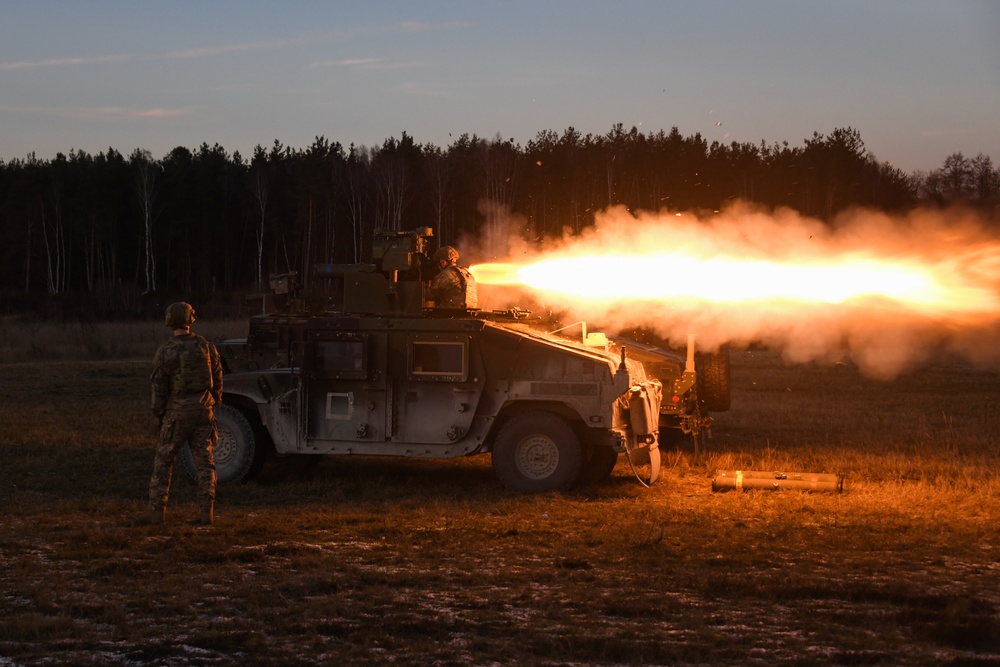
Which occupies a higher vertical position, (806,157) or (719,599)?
(806,157)

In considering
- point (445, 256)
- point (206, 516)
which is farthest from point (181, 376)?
point (445, 256)

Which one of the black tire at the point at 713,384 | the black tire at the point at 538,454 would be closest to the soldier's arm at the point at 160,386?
the black tire at the point at 538,454

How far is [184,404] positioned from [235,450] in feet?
9.06

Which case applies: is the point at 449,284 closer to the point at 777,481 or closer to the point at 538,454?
the point at 538,454

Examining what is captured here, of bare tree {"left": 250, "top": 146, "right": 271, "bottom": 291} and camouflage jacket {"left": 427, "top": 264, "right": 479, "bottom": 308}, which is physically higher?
bare tree {"left": 250, "top": 146, "right": 271, "bottom": 291}

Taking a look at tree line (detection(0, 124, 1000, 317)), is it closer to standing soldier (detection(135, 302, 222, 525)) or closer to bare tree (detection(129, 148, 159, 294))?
bare tree (detection(129, 148, 159, 294))

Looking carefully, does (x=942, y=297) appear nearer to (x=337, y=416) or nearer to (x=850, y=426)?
(x=850, y=426)

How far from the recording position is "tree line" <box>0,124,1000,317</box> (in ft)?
167

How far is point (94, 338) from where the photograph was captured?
124 feet

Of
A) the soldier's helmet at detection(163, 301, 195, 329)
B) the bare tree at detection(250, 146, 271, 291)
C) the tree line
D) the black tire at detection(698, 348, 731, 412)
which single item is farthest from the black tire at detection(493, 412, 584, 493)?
the bare tree at detection(250, 146, 271, 291)

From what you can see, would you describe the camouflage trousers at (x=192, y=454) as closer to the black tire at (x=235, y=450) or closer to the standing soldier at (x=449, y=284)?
the black tire at (x=235, y=450)

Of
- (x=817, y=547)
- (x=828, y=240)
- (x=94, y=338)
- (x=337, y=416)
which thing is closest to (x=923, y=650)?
(x=817, y=547)

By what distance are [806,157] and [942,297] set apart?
127 ft

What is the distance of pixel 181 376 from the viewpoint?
11359mm
